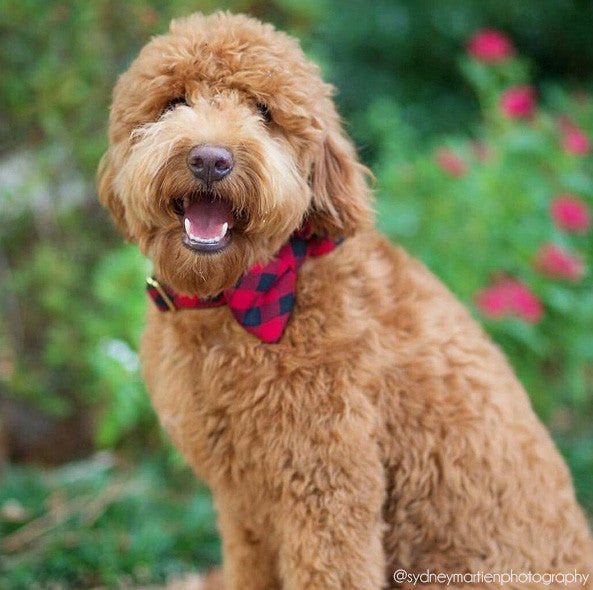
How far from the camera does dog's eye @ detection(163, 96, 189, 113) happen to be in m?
2.51

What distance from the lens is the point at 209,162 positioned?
2.31 meters

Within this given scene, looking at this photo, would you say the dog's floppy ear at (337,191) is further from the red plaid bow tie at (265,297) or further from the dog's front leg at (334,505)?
the dog's front leg at (334,505)

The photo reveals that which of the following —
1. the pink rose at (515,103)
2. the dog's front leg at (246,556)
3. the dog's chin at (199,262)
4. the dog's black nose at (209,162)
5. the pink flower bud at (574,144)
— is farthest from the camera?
the pink flower bud at (574,144)

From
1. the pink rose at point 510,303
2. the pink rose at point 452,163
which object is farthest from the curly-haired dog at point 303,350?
the pink rose at point 452,163

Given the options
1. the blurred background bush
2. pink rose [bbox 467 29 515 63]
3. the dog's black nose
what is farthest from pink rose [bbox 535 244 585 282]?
the dog's black nose

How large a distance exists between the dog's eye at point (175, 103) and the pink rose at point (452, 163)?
2.73 meters

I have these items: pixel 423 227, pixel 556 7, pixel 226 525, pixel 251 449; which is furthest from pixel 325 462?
pixel 556 7

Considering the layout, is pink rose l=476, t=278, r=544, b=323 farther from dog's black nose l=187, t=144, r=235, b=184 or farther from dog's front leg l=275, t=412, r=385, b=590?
dog's black nose l=187, t=144, r=235, b=184

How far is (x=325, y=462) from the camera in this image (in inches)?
102

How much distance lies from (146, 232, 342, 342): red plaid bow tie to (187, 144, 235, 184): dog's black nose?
1.18ft

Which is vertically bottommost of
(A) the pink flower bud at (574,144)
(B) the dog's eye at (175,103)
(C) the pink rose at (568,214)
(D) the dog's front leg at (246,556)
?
(D) the dog's front leg at (246,556)

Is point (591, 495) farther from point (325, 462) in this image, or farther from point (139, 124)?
point (139, 124)

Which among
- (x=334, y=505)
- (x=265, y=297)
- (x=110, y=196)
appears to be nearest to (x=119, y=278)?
(x=110, y=196)

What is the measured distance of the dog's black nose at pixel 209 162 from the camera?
231 cm
